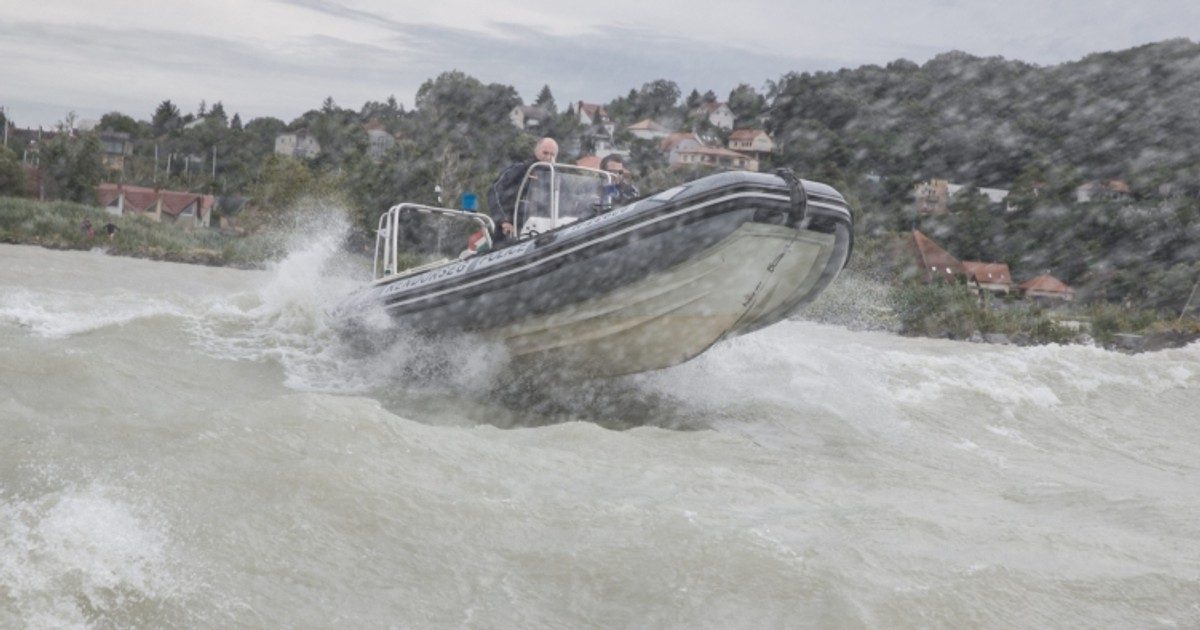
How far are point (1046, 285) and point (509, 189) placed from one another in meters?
25.3

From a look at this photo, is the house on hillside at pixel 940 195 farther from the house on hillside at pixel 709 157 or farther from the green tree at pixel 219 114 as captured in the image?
the green tree at pixel 219 114

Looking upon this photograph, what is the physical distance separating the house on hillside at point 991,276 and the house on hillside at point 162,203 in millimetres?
31090

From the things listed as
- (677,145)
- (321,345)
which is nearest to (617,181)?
(321,345)

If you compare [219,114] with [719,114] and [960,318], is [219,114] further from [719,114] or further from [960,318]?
[960,318]

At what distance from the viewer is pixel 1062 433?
6.68 meters

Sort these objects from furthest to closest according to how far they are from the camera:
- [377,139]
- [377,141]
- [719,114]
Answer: [719,114] < [377,139] < [377,141]

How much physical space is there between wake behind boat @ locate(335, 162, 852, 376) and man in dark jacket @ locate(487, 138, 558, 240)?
0.09 meters

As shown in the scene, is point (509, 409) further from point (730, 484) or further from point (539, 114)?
point (539, 114)

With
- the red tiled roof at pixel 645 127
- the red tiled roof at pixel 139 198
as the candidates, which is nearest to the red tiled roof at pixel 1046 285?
the red tiled roof at pixel 139 198

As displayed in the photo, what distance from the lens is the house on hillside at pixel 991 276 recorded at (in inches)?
1114

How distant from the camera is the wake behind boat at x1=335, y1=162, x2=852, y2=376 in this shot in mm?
5855

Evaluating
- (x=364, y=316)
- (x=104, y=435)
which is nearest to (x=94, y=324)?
(x=364, y=316)

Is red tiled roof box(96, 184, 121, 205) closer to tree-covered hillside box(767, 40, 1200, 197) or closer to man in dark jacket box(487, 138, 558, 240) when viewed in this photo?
tree-covered hillside box(767, 40, 1200, 197)

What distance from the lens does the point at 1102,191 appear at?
1674 inches
